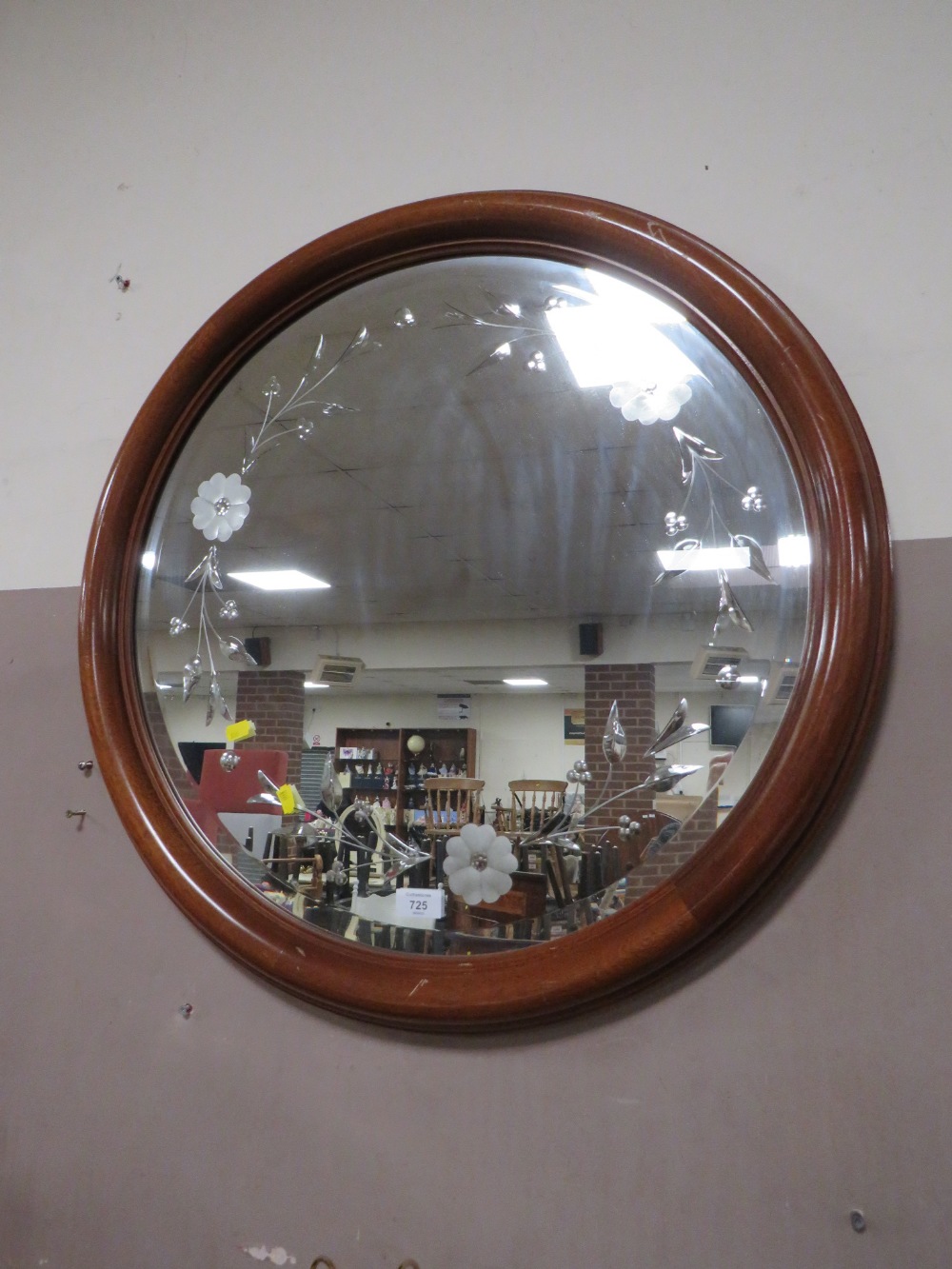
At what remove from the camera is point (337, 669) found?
3.65 feet

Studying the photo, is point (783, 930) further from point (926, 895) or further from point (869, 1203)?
point (869, 1203)

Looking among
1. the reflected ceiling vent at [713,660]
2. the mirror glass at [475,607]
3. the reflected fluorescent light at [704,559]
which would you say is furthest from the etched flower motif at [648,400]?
the reflected ceiling vent at [713,660]

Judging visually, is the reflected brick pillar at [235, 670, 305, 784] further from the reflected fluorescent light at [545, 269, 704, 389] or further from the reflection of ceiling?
the reflected fluorescent light at [545, 269, 704, 389]

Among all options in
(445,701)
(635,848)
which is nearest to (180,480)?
(445,701)

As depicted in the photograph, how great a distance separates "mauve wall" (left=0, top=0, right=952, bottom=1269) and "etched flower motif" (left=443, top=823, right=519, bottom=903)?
0.17 meters

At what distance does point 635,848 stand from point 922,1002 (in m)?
0.32

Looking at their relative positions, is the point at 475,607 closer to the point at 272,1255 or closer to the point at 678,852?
the point at 678,852

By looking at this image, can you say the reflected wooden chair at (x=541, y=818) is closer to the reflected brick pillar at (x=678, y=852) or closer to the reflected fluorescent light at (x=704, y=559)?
the reflected brick pillar at (x=678, y=852)

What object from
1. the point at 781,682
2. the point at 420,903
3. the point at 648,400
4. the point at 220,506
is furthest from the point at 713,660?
the point at 220,506

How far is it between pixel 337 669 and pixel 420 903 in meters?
0.32

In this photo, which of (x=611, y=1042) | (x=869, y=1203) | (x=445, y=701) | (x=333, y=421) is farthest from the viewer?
(x=333, y=421)

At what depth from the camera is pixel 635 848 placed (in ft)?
3.11

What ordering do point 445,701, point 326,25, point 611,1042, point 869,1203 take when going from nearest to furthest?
point 869,1203
point 611,1042
point 445,701
point 326,25

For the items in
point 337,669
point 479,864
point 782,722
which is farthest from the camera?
point 337,669
